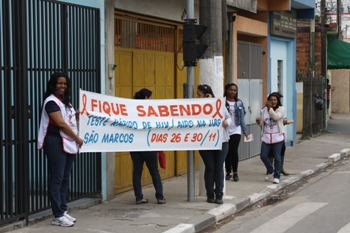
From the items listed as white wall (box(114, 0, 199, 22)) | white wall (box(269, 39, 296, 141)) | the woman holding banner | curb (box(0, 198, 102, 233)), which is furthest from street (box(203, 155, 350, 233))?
white wall (box(269, 39, 296, 141))

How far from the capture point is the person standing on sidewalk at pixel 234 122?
12.6 metres

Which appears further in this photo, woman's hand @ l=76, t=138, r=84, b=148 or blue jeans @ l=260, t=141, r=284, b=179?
blue jeans @ l=260, t=141, r=284, b=179

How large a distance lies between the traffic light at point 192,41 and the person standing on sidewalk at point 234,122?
2.16m

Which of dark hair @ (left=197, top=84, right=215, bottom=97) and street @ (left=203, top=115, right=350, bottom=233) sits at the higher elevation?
dark hair @ (left=197, top=84, right=215, bottom=97)

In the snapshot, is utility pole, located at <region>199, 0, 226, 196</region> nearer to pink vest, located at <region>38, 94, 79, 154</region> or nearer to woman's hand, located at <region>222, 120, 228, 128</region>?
woman's hand, located at <region>222, 120, 228, 128</region>

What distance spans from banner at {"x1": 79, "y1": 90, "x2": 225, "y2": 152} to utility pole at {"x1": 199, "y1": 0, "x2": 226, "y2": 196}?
589 mm

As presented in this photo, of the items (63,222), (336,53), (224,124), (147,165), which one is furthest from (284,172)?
(336,53)

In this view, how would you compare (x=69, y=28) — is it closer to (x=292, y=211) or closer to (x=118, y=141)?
(x=118, y=141)

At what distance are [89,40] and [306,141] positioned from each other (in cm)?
1298

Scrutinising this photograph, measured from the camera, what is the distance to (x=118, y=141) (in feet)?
32.0

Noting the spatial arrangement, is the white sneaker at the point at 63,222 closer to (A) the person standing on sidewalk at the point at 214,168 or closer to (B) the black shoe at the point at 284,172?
(A) the person standing on sidewalk at the point at 214,168

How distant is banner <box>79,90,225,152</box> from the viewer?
941 centimetres

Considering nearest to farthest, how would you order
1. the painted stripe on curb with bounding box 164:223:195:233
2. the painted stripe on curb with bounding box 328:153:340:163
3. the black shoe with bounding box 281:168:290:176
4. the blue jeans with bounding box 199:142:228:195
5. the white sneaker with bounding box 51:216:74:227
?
the painted stripe on curb with bounding box 164:223:195:233 → the white sneaker with bounding box 51:216:74:227 → the blue jeans with bounding box 199:142:228:195 → the black shoe with bounding box 281:168:290:176 → the painted stripe on curb with bounding box 328:153:340:163

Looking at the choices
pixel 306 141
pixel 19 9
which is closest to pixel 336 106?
pixel 306 141
